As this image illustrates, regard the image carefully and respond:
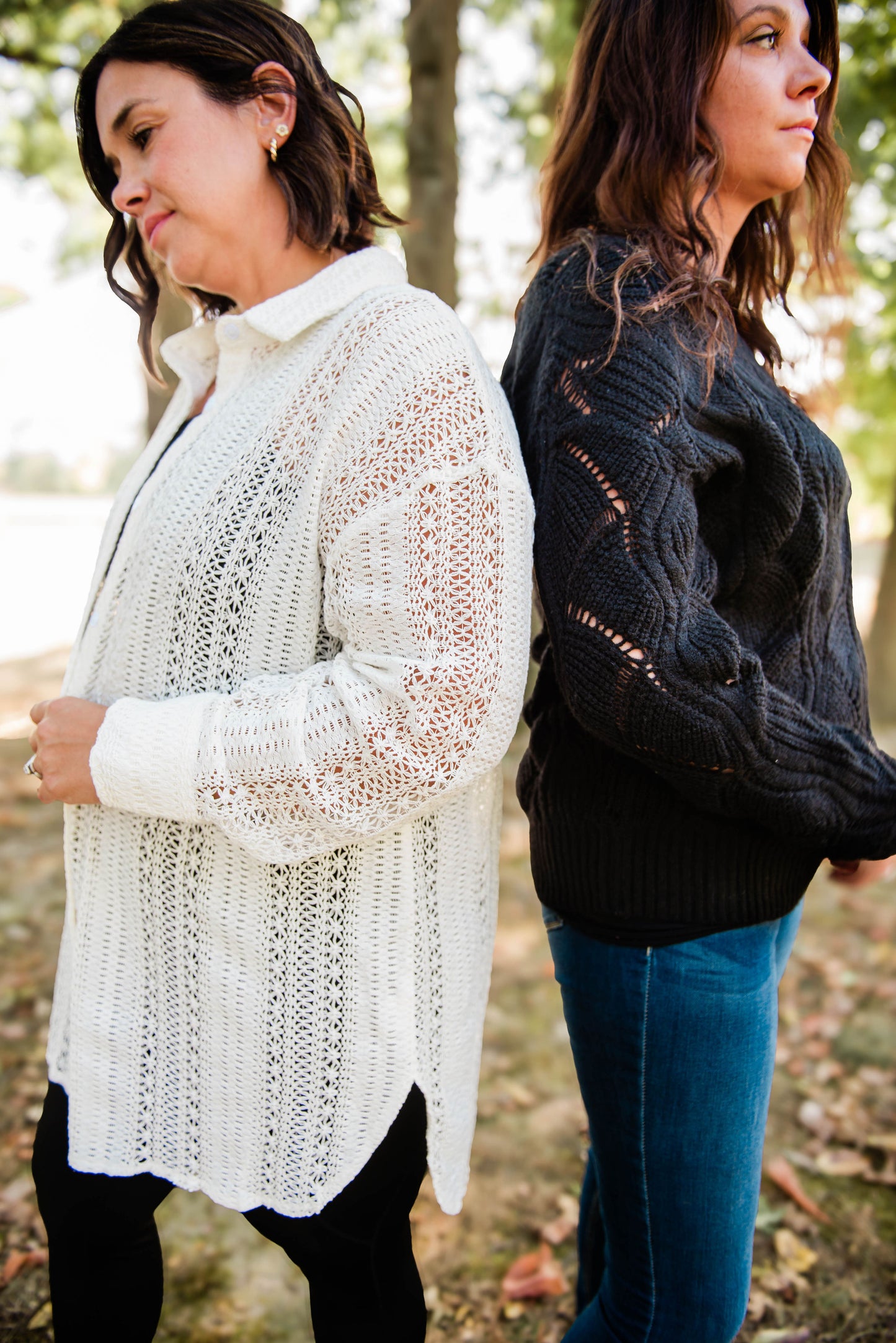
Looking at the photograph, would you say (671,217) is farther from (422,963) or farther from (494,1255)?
(494,1255)

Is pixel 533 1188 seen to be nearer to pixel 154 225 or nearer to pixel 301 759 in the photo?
pixel 301 759

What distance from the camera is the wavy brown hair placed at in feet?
4.62

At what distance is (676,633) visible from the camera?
1274 millimetres

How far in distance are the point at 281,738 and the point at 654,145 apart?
1.04 meters

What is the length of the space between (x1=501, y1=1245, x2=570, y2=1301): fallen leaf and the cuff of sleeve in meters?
1.83

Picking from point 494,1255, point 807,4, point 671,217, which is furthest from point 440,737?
point 494,1255

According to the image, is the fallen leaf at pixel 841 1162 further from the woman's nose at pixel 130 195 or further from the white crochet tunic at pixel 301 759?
the woman's nose at pixel 130 195

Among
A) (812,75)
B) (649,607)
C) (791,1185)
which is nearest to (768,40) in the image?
(812,75)

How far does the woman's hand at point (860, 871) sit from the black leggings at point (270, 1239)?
2.76ft

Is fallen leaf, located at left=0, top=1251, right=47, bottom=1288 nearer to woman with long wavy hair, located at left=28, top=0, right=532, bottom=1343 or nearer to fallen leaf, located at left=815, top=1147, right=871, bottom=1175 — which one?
woman with long wavy hair, located at left=28, top=0, right=532, bottom=1343

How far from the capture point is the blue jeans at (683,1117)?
4.70 feet

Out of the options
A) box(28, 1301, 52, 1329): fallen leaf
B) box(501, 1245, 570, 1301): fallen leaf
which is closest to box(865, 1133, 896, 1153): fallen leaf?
box(501, 1245, 570, 1301): fallen leaf

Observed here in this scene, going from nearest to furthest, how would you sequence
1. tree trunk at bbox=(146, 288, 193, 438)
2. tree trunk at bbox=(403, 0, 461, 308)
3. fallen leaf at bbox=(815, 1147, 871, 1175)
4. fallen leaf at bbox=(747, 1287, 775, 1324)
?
fallen leaf at bbox=(747, 1287, 775, 1324) → fallen leaf at bbox=(815, 1147, 871, 1175) → tree trunk at bbox=(403, 0, 461, 308) → tree trunk at bbox=(146, 288, 193, 438)

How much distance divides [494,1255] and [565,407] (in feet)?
7.46
